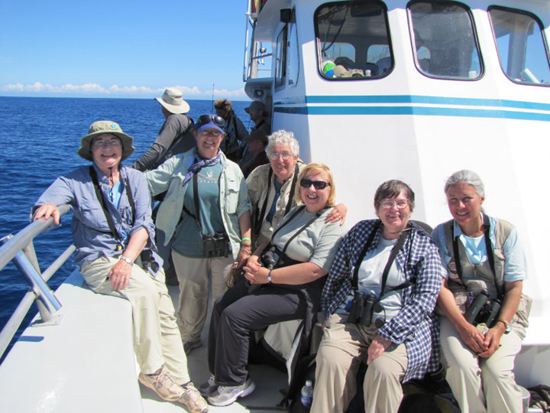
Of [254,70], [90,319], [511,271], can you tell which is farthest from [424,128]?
[254,70]

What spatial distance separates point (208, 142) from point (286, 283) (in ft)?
4.20

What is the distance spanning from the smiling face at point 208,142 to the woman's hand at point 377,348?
188cm

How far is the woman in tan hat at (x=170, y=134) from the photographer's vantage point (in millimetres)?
4246

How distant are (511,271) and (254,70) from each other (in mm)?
6885

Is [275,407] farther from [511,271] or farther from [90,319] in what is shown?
[511,271]

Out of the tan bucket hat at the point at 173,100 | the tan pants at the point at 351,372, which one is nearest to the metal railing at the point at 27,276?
the tan pants at the point at 351,372

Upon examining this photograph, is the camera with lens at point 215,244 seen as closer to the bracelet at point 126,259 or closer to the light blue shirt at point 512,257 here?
the bracelet at point 126,259

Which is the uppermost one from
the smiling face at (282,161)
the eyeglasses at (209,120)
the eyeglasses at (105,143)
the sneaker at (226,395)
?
the eyeglasses at (209,120)

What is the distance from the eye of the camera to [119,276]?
2.87 meters

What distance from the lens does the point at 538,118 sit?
12.4 ft

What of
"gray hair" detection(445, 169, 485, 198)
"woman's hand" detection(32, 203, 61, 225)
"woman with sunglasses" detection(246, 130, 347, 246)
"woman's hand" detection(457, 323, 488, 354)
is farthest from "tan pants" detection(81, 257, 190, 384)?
"gray hair" detection(445, 169, 485, 198)

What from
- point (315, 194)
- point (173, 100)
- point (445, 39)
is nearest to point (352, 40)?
point (445, 39)

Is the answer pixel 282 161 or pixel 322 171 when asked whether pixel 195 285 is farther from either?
pixel 322 171

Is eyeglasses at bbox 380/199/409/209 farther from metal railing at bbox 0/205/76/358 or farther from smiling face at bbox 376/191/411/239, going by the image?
metal railing at bbox 0/205/76/358
